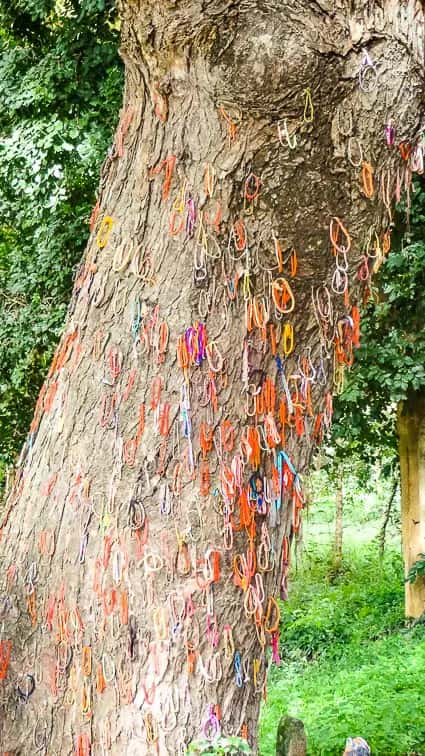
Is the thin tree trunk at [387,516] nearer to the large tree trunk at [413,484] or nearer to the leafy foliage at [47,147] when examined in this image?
the large tree trunk at [413,484]

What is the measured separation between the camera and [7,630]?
2.63 metres

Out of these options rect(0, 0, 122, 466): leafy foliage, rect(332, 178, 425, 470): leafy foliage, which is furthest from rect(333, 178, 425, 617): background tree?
rect(0, 0, 122, 466): leafy foliage

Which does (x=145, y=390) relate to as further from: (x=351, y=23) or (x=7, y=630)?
(x=351, y=23)

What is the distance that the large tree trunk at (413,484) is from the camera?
329 inches

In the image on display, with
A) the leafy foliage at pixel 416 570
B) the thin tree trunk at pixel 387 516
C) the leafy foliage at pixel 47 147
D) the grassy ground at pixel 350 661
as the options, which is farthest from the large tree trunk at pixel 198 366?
the thin tree trunk at pixel 387 516

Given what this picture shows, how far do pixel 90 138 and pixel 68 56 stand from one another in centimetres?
79

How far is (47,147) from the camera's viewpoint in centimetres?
587

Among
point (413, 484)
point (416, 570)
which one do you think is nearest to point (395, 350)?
point (413, 484)

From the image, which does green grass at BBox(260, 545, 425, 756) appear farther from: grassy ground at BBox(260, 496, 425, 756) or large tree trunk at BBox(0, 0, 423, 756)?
large tree trunk at BBox(0, 0, 423, 756)

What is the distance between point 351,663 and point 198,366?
602cm

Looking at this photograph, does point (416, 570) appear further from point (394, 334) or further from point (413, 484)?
point (394, 334)

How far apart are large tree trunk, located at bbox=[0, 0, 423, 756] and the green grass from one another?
246cm

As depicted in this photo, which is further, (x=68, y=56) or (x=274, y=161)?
(x=68, y=56)

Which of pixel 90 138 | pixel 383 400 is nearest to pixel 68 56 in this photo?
pixel 90 138
